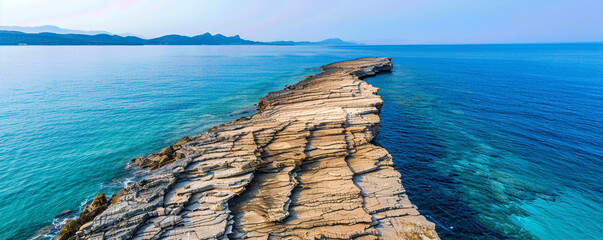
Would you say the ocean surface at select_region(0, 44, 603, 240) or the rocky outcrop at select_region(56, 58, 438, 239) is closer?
the rocky outcrop at select_region(56, 58, 438, 239)

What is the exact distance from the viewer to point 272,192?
19266 millimetres

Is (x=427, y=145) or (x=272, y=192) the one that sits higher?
(x=272, y=192)

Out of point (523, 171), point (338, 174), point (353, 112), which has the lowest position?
point (523, 171)

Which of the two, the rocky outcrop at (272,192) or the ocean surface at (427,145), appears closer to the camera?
the rocky outcrop at (272,192)

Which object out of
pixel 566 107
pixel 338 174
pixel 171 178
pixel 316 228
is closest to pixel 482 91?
pixel 566 107

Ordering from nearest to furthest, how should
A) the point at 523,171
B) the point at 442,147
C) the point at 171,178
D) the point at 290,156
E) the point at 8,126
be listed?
1. the point at 171,178
2. the point at 290,156
3. the point at 523,171
4. the point at 442,147
5. the point at 8,126

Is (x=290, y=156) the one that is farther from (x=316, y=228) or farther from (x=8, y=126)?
(x=8, y=126)

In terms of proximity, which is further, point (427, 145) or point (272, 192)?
point (427, 145)

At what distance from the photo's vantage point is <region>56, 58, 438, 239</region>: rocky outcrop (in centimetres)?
→ 1592

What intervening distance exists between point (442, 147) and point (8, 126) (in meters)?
61.7

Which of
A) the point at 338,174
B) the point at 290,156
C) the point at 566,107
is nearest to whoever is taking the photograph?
the point at 338,174

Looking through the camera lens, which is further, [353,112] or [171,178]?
[353,112]

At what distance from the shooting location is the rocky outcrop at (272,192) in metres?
Result: 15.9

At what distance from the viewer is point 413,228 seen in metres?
16.6
